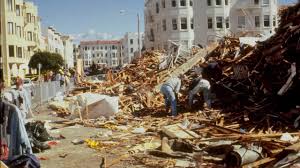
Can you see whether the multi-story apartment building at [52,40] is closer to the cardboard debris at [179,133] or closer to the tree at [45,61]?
the tree at [45,61]

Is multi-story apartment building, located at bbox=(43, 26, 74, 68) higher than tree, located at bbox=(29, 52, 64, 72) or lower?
higher

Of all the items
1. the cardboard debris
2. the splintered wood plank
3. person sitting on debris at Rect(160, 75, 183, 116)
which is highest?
person sitting on debris at Rect(160, 75, 183, 116)

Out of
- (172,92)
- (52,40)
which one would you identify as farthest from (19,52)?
(52,40)

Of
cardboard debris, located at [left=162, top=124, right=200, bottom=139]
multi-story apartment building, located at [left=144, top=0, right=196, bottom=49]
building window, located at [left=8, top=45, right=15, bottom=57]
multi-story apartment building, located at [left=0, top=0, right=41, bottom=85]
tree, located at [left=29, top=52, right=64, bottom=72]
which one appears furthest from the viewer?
tree, located at [left=29, top=52, right=64, bottom=72]

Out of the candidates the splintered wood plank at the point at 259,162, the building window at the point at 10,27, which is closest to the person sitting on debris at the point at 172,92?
the splintered wood plank at the point at 259,162

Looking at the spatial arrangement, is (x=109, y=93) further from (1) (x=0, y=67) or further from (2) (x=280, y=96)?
(1) (x=0, y=67)

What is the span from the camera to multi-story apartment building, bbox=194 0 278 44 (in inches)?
2655

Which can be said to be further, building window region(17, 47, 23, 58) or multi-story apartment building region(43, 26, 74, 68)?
multi-story apartment building region(43, 26, 74, 68)

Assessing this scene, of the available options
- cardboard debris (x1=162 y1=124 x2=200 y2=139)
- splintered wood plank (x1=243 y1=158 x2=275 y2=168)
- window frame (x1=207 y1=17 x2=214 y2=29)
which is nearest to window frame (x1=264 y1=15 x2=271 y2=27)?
window frame (x1=207 y1=17 x2=214 y2=29)

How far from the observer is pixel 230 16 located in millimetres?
68188

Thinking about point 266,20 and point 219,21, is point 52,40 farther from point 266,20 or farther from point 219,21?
point 266,20

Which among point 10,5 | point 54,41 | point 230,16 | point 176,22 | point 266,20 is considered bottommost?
point 266,20

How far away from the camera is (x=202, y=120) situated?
14.1 m

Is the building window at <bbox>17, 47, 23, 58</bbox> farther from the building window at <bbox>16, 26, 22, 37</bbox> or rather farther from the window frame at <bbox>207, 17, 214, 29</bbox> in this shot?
the window frame at <bbox>207, 17, 214, 29</bbox>
